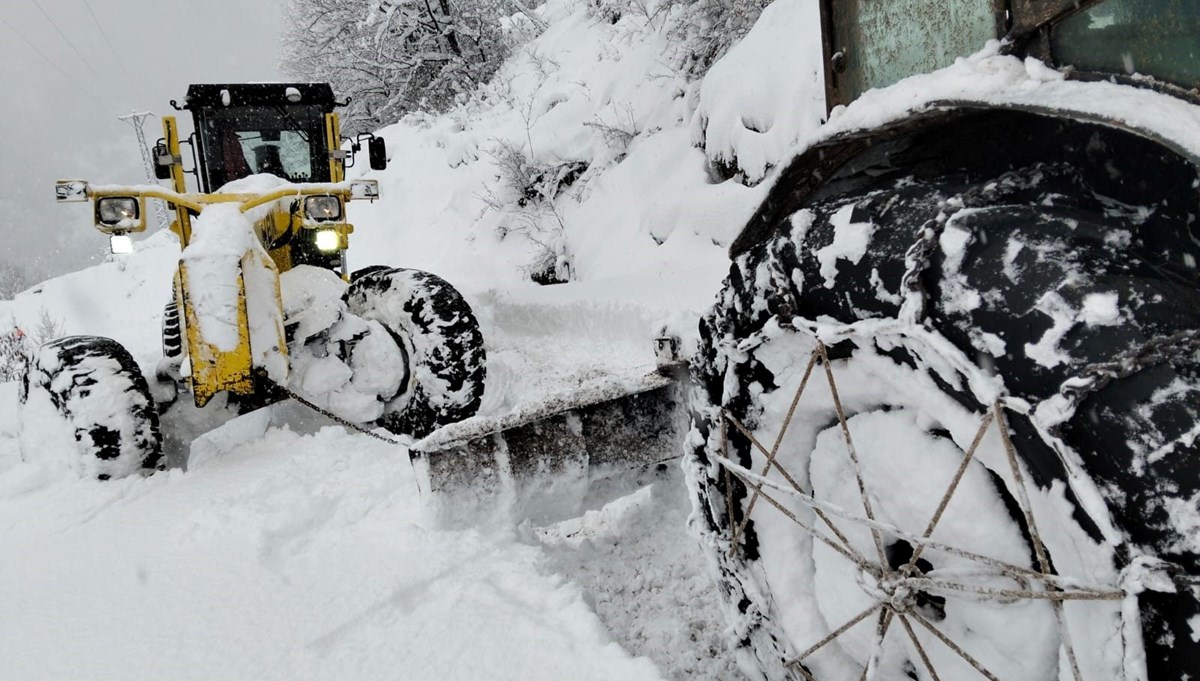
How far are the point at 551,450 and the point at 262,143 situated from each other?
438 centimetres

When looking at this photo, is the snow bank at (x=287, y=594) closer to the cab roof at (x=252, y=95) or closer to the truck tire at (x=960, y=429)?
the truck tire at (x=960, y=429)

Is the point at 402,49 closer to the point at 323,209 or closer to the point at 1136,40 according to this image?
the point at 323,209

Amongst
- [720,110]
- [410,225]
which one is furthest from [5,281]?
[720,110]

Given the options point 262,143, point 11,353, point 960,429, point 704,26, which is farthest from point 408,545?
point 11,353

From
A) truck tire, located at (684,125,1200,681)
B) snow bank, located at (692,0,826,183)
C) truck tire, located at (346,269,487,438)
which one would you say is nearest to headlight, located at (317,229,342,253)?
truck tire, located at (346,269,487,438)

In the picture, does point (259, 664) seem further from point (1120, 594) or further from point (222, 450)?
point (222, 450)

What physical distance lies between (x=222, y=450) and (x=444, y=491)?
6.64ft

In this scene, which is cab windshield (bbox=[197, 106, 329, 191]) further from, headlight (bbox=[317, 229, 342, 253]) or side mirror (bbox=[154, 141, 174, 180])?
headlight (bbox=[317, 229, 342, 253])

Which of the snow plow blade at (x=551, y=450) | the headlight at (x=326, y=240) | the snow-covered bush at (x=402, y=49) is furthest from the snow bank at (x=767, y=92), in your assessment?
the snow-covered bush at (x=402, y=49)

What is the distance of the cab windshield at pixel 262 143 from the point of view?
17.3ft

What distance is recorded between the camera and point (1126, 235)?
0.90 metres

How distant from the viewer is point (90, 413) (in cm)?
328

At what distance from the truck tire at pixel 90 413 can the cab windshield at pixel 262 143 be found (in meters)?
2.16

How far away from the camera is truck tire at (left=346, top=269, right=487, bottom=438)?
4.09 m
